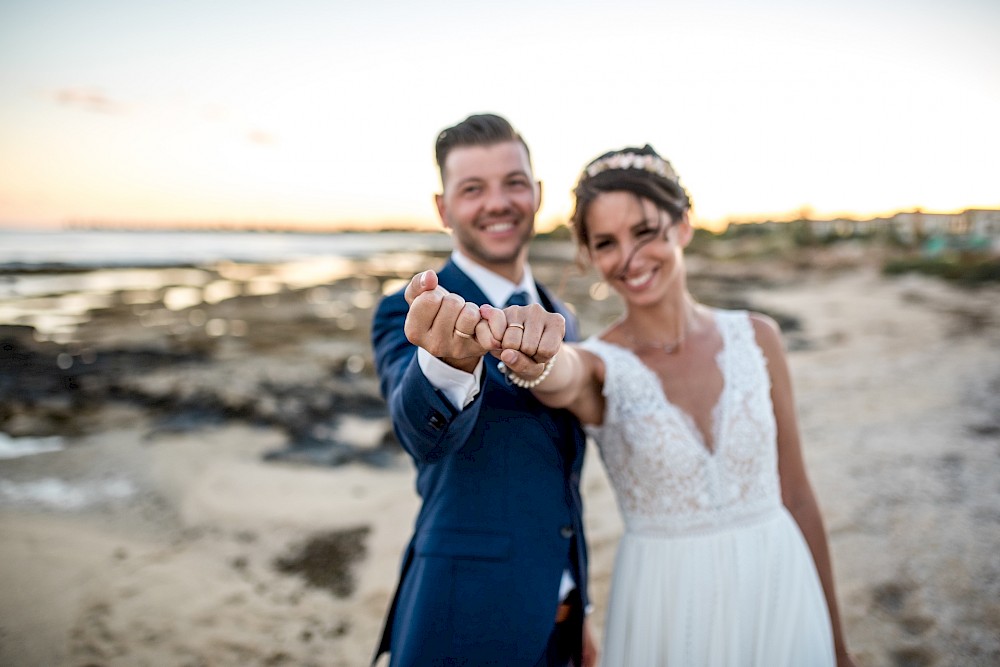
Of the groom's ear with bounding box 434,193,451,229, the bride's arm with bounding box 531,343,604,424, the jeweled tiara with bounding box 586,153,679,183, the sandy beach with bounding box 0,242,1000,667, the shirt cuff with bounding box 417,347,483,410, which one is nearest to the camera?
the shirt cuff with bounding box 417,347,483,410

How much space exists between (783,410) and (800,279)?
27.3 meters

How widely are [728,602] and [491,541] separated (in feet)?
3.38

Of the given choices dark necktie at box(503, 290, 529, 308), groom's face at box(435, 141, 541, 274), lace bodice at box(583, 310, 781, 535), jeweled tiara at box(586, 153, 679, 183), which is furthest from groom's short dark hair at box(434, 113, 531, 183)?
→ lace bodice at box(583, 310, 781, 535)

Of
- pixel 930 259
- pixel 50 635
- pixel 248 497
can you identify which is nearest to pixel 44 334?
pixel 248 497

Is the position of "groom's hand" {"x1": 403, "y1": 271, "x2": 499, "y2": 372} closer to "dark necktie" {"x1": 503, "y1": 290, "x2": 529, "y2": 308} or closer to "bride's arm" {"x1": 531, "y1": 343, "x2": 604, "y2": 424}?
"bride's arm" {"x1": 531, "y1": 343, "x2": 604, "y2": 424}

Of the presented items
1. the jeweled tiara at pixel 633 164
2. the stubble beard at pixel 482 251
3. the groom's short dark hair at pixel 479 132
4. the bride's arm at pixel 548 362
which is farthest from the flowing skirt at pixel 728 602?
the groom's short dark hair at pixel 479 132

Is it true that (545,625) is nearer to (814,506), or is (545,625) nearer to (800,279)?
(814,506)

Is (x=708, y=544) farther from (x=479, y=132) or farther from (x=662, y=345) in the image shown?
(x=479, y=132)

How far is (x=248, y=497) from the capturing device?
207 inches

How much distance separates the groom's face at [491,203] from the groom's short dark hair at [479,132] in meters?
0.03

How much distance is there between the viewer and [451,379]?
1557 millimetres

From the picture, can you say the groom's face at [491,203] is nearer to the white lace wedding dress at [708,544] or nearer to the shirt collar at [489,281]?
the shirt collar at [489,281]

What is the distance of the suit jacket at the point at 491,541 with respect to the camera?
185 cm

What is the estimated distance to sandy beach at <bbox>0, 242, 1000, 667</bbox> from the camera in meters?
3.51
